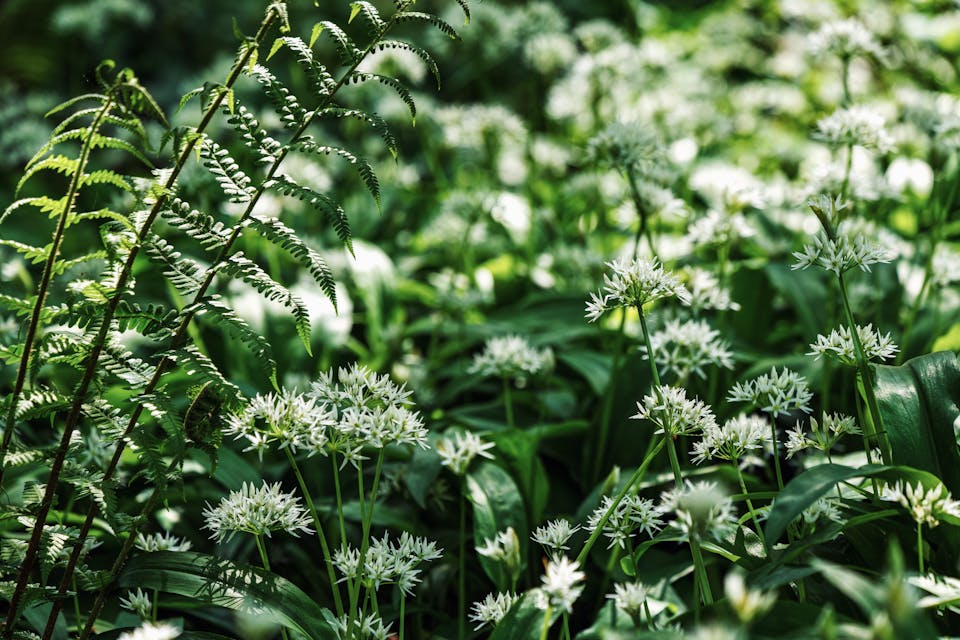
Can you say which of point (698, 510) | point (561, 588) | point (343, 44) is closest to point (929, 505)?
point (698, 510)

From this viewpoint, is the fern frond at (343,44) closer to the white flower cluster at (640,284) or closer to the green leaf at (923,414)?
the white flower cluster at (640,284)

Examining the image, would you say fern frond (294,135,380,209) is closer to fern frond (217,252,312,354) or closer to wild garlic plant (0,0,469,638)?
wild garlic plant (0,0,469,638)

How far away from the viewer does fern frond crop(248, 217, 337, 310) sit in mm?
1498

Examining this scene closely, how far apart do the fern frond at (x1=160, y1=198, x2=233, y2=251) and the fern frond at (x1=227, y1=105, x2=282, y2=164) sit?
0.15 m

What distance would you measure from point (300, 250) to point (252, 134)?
0.89 ft

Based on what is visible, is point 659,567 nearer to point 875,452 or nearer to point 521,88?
point 875,452

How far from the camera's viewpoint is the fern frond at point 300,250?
1.50m

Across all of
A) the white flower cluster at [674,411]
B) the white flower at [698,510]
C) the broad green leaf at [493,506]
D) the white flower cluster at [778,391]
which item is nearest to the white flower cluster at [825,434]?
the white flower cluster at [778,391]

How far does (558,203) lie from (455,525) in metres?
2.37

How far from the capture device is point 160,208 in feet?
5.16

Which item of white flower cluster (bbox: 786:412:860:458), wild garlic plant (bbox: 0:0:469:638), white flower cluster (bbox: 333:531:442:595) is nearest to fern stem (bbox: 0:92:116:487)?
wild garlic plant (bbox: 0:0:469:638)

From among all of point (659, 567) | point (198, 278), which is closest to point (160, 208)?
point (198, 278)

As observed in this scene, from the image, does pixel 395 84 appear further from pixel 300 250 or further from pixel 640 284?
pixel 640 284

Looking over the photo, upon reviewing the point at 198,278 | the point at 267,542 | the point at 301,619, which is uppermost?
the point at 198,278
